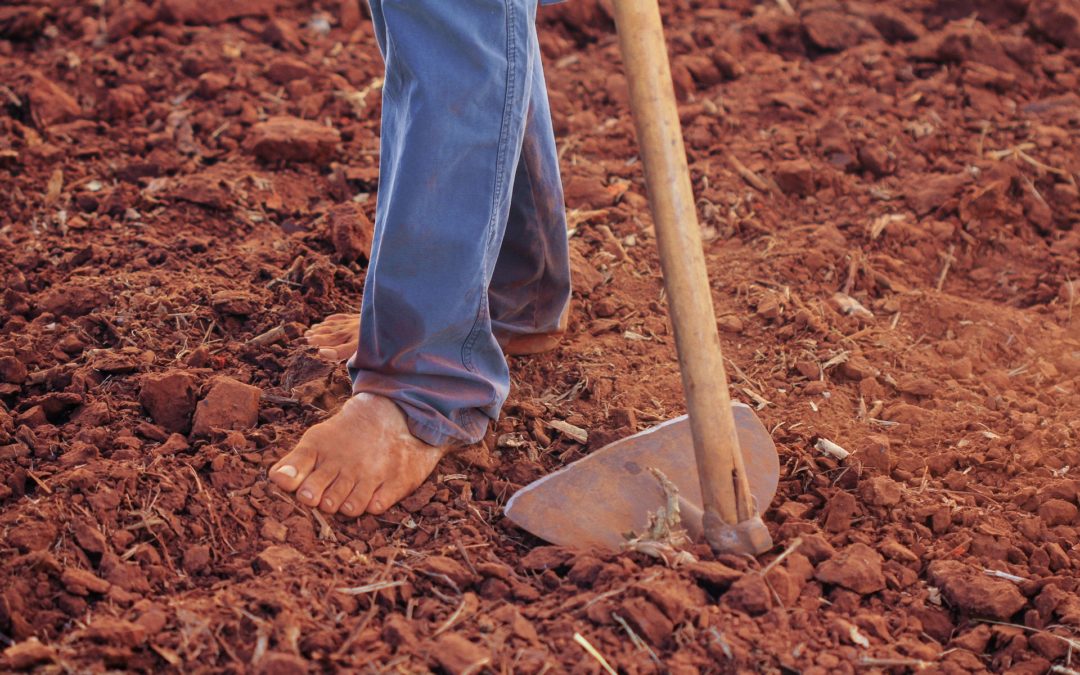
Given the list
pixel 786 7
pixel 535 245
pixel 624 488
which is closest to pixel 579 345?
pixel 535 245

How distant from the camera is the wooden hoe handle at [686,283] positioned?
1.91m

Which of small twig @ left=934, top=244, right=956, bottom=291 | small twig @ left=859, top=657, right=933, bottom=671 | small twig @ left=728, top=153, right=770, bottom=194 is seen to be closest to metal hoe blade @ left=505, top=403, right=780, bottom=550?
small twig @ left=859, top=657, right=933, bottom=671

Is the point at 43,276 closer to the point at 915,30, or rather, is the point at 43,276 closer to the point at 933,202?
the point at 933,202

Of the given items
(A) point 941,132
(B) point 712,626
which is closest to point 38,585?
(B) point 712,626

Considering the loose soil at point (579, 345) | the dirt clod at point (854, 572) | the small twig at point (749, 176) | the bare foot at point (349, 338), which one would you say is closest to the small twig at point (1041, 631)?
the loose soil at point (579, 345)

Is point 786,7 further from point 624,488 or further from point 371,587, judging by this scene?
point 371,587

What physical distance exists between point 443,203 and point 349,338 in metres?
0.70

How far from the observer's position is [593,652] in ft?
6.10

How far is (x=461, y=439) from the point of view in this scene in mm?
2422

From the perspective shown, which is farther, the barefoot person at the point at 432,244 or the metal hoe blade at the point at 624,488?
the metal hoe blade at the point at 624,488

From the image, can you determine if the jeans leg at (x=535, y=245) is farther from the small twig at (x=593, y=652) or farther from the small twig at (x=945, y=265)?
the small twig at (x=945, y=265)

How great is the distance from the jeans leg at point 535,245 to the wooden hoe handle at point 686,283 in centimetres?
54

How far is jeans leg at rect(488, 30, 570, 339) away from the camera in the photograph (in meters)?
2.54

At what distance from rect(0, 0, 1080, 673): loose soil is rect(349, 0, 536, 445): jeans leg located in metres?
0.20
